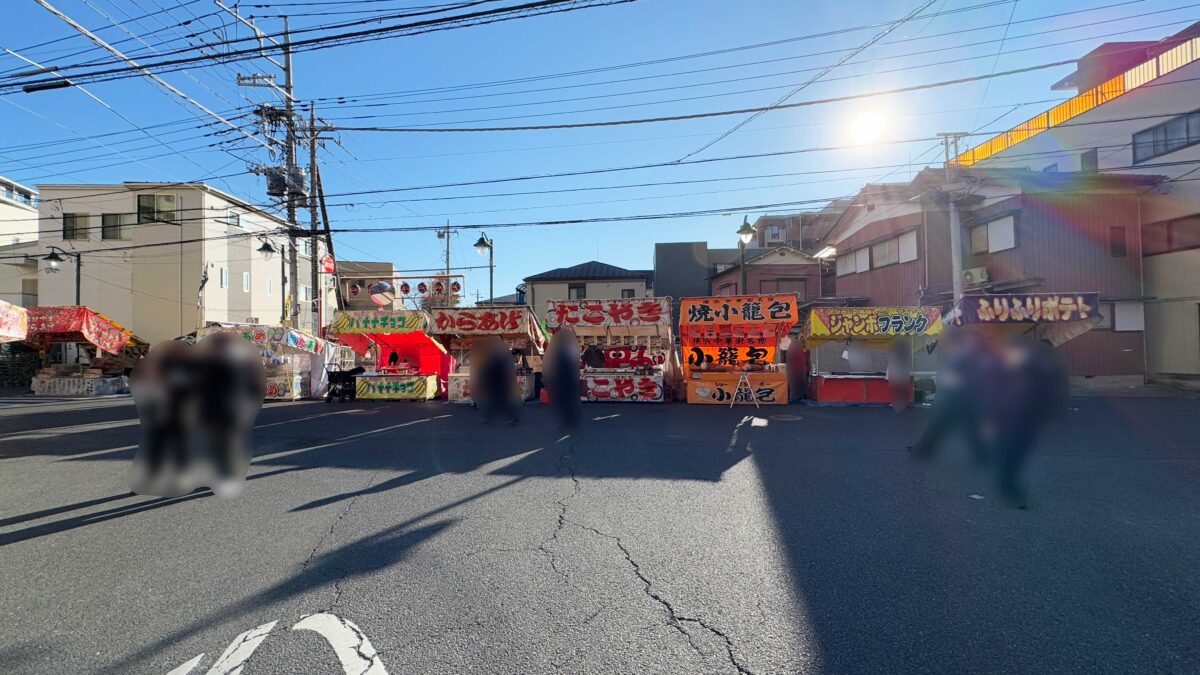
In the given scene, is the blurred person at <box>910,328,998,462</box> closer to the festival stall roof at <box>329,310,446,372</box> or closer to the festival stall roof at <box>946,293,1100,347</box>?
the festival stall roof at <box>946,293,1100,347</box>

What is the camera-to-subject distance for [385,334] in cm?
A: 1681

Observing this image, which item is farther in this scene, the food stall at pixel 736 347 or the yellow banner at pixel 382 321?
the yellow banner at pixel 382 321

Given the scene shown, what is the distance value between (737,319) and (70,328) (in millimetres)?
→ 22221

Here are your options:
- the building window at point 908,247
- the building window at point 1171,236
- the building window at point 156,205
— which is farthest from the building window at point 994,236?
the building window at point 156,205

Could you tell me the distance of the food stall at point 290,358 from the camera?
15789 mm

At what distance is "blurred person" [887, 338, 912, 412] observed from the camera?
551 inches

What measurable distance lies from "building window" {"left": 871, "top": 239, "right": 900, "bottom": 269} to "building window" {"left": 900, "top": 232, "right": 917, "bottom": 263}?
0.30 m

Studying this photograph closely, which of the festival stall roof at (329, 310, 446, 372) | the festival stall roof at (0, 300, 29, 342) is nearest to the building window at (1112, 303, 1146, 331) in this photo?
the festival stall roof at (329, 310, 446, 372)

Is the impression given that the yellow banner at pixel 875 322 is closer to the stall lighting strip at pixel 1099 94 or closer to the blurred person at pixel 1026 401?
the stall lighting strip at pixel 1099 94

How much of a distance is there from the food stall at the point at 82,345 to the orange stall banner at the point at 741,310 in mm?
20946

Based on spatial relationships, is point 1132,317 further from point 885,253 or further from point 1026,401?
point 1026,401

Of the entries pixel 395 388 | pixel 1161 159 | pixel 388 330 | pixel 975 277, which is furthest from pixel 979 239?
pixel 395 388

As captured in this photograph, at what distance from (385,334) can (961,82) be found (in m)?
15.5

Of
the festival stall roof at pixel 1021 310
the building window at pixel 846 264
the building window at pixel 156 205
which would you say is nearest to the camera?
the festival stall roof at pixel 1021 310
